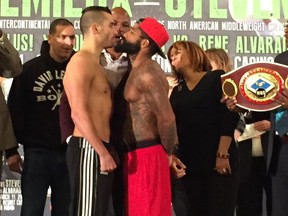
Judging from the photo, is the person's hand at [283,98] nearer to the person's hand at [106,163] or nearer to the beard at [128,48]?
the beard at [128,48]

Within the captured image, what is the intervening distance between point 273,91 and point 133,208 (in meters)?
0.97

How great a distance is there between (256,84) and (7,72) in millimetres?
1288

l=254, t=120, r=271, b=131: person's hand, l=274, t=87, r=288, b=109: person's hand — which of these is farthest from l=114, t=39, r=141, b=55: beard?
l=254, t=120, r=271, b=131: person's hand

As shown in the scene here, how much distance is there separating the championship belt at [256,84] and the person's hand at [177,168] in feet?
1.44

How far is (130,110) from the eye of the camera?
3.36 m

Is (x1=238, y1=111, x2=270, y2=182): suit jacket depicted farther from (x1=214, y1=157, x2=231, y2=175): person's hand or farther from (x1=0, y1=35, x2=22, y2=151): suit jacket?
(x1=0, y1=35, x2=22, y2=151): suit jacket

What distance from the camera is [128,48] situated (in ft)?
11.4

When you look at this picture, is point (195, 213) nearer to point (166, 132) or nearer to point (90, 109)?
point (166, 132)

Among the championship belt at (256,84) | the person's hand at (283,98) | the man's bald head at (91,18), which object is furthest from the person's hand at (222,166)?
the man's bald head at (91,18)

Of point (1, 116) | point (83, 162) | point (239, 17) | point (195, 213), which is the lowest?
point (195, 213)

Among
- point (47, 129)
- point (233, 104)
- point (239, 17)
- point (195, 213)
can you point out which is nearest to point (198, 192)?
point (195, 213)

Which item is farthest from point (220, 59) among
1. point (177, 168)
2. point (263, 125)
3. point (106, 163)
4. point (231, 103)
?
point (106, 163)

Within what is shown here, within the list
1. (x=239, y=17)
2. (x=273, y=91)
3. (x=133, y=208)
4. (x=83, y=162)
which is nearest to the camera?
(x=83, y=162)

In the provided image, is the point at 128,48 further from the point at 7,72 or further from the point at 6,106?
the point at 6,106
